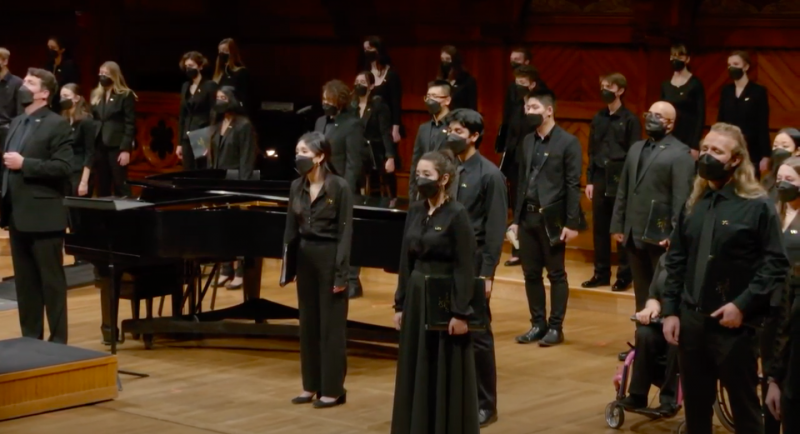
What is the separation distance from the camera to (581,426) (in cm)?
644

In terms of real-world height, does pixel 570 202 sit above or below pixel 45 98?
below

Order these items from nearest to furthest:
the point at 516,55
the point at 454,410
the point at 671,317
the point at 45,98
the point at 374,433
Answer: the point at 671,317 < the point at 454,410 < the point at 374,433 < the point at 45,98 < the point at 516,55

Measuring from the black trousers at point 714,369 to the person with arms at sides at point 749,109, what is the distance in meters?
4.60

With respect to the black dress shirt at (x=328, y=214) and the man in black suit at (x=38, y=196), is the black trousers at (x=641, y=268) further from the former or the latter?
the man in black suit at (x=38, y=196)

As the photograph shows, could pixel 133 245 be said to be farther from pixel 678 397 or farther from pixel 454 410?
pixel 678 397

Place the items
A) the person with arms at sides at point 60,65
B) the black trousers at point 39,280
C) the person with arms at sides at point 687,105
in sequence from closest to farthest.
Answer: the black trousers at point 39,280 < the person with arms at sides at point 687,105 < the person with arms at sides at point 60,65

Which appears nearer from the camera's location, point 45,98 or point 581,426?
point 581,426

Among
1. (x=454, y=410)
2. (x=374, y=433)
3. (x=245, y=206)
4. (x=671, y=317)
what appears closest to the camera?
(x=671, y=317)

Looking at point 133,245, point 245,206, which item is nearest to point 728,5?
point 245,206

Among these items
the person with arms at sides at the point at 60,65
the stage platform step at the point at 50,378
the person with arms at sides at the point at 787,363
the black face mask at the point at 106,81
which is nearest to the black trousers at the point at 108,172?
the black face mask at the point at 106,81

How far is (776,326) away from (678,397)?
1.42 meters

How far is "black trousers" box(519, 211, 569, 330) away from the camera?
8.11 metres

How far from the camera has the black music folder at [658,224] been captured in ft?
24.1

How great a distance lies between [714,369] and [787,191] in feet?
2.54
